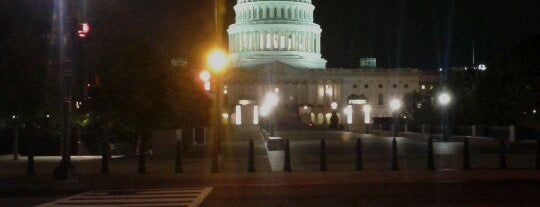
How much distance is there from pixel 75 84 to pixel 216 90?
5919mm

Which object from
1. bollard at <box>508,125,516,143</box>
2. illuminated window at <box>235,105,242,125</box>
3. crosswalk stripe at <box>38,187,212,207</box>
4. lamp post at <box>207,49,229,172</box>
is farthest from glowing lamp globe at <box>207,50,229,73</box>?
illuminated window at <box>235,105,242,125</box>

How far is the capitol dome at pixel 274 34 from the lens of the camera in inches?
6540

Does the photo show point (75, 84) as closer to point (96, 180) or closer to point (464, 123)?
point (96, 180)

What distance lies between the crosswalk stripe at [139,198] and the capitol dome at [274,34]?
143 meters

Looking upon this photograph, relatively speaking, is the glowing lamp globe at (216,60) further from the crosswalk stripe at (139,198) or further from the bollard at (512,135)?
the bollard at (512,135)

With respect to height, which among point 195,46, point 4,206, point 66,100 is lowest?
point 4,206

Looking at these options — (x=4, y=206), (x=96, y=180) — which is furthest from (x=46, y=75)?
(x=4, y=206)

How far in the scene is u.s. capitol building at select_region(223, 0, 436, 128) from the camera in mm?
166375

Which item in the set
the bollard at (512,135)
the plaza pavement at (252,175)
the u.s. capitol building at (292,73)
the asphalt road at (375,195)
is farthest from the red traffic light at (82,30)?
the u.s. capitol building at (292,73)

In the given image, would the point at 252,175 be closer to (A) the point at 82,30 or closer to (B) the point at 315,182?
(B) the point at 315,182

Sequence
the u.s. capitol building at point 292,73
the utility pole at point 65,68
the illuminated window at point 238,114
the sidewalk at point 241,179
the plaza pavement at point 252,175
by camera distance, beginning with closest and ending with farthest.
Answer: the sidewalk at point 241,179 < the plaza pavement at point 252,175 < the utility pole at point 65,68 < the illuminated window at point 238,114 < the u.s. capitol building at point 292,73

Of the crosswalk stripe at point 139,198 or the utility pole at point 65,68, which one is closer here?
the crosswalk stripe at point 139,198

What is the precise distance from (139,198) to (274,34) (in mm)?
150942

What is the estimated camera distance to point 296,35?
171 meters
